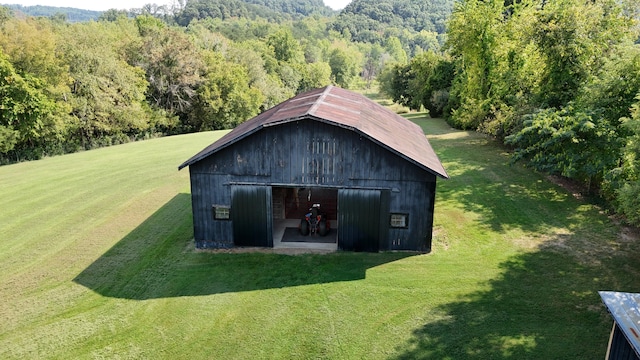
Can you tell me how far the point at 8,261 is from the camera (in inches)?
623

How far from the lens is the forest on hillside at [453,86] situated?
19.1 m

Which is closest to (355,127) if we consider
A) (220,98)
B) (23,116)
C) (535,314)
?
(535,314)

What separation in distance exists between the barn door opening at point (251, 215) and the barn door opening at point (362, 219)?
2.68 m

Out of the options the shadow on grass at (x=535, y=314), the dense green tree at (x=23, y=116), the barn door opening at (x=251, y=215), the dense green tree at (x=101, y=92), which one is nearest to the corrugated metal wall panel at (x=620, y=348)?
the shadow on grass at (x=535, y=314)

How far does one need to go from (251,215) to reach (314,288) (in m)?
3.95

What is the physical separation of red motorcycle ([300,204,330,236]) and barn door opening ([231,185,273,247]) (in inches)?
77.5

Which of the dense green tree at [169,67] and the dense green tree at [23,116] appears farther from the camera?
the dense green tree at [169,67]

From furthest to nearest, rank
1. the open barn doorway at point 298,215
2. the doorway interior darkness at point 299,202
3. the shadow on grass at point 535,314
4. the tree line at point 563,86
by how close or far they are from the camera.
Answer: the doorway interior darkness at point 299,202, the tree line at point 563,86, the open barn doorway at point 298,215, the shadow on grass at point 535,314

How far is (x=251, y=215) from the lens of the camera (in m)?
15.7

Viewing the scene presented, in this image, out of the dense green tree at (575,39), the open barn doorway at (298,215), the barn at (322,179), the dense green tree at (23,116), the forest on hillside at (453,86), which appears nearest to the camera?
the barn at (322,179)

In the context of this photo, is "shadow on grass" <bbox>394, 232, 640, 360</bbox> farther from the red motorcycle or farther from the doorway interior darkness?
the doorway interior darkness

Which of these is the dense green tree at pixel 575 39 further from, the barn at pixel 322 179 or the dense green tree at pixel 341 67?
the dense green tree at pixel 341 67

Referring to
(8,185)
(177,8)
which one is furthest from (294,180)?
(177,8)

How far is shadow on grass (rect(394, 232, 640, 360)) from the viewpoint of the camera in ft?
34.2
